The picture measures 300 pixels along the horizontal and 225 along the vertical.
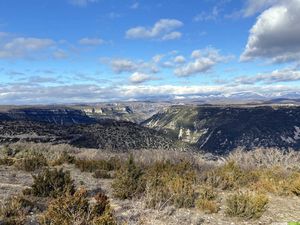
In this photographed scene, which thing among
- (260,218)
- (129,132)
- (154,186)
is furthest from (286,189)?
(129,132)

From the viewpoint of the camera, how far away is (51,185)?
12344 millimetres

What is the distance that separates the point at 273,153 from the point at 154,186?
18875mm

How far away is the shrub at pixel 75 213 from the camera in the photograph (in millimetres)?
7961

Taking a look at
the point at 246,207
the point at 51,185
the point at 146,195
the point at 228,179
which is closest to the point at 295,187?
the point at 228,179

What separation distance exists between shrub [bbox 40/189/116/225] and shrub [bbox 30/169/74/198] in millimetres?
2854

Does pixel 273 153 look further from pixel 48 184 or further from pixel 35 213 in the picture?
pixel 35 213

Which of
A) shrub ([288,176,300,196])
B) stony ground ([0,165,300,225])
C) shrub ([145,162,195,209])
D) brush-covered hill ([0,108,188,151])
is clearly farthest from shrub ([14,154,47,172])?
brush-covered hill ([0,108,188,151])

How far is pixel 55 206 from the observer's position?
27.5 feet

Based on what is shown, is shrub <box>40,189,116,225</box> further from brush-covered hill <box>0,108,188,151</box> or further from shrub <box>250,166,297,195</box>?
brush-covered hill <box>0,108,188,151</box>

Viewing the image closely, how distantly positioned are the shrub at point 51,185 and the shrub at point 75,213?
2.85 m

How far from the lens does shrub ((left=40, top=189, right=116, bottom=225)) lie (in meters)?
7.96

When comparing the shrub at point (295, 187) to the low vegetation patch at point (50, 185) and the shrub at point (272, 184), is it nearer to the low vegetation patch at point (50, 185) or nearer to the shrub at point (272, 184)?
the shrub at point (272, 184)

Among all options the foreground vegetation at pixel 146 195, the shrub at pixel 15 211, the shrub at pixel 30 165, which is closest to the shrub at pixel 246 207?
the foreground vegetation at pixel 146 195

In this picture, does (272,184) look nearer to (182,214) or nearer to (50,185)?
(182,214)
